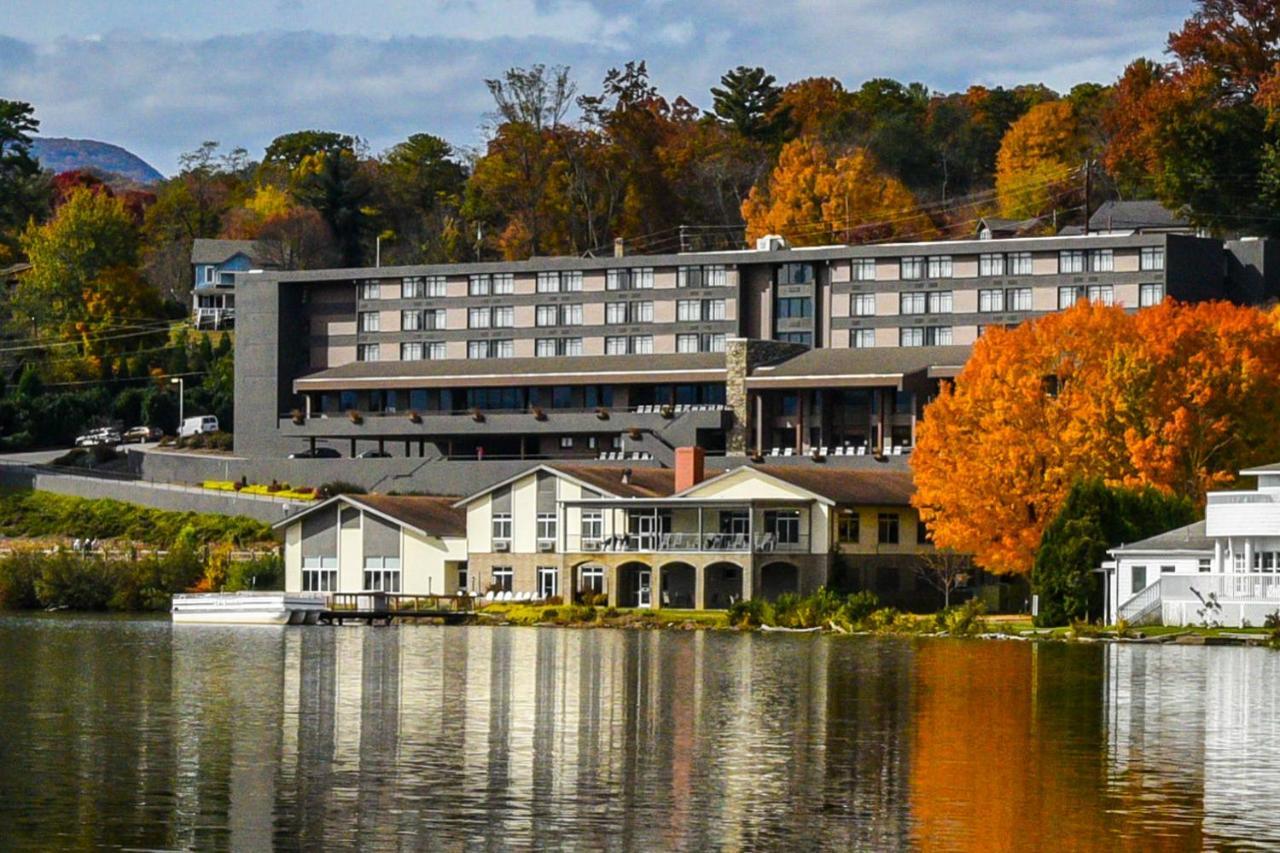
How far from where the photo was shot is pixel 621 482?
4131 inches

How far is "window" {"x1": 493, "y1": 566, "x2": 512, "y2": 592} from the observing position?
104144mm

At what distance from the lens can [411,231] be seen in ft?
592

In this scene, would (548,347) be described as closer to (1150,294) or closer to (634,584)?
(1150,294)

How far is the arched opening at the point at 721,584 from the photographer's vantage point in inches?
3942

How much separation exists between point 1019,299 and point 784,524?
37.1 meters

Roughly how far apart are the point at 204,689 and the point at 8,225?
139 meters

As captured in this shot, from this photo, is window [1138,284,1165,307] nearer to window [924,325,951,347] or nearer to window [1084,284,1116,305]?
window [1084,284,1116,305]

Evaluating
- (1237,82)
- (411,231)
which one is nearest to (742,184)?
(411,231)

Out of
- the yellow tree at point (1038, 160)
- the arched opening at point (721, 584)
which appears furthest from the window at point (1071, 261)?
the arched opening at point (721, 584)

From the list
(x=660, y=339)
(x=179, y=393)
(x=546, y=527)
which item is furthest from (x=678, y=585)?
(x=179, y=393)

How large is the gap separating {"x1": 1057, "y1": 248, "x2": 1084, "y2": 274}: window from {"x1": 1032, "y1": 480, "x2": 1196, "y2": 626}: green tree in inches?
1865

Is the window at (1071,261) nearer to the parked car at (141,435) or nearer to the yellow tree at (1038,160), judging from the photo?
the yellow tree at (1038,160)

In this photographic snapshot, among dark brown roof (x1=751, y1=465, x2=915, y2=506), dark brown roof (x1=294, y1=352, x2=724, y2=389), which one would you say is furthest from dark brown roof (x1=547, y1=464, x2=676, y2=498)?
dark brown roof (x1=294, y1=352, x2=724, y2=389)

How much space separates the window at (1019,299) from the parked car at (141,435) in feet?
173
